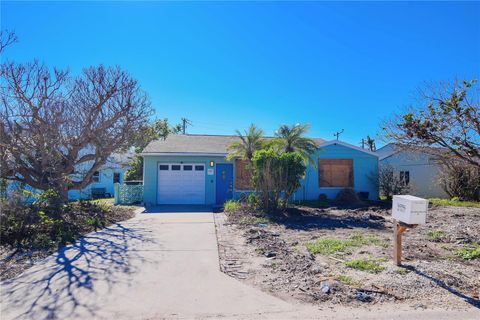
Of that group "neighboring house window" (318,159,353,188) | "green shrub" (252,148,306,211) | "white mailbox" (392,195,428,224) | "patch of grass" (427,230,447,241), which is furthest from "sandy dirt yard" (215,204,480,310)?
"neighboring house window" (318,159,353,188)

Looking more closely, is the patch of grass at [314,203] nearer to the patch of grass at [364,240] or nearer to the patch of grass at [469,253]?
the patch of grass at [364,240]

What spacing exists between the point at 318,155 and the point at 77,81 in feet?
38.9

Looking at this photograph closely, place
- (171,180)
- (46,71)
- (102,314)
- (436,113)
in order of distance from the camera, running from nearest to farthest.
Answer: (102,314) < (436,113) < (46,71) < (171,180)

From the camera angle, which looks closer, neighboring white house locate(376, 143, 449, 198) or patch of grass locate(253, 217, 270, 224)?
patch of grass locate(253, 217, 270, 224)

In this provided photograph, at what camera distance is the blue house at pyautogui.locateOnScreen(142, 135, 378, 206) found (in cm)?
1540

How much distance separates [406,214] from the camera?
501 centimetres

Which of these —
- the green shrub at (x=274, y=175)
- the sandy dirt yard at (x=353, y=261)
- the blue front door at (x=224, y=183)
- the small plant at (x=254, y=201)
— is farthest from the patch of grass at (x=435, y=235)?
the blue front door at (x=224, y=183)

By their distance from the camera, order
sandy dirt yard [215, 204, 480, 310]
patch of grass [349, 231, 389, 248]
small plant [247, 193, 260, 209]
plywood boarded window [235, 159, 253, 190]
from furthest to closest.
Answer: plywood boarded window [235, 159, 253, 190] → small plant [247, 193, 260, 209] → patch of grass [349, 231, 389, 248] → sandy dirt yard [215, 204, 480, 310]

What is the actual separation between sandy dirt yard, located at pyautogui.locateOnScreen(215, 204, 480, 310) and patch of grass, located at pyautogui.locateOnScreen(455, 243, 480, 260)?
0.06ft

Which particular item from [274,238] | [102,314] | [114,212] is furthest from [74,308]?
[114,212]

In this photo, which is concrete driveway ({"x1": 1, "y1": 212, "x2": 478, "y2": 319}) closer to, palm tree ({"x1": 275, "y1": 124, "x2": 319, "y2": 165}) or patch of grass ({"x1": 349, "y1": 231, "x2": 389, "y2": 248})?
patch of grass ({"x1": 349, "y1": 231, "x2": 389, "y2": 248})

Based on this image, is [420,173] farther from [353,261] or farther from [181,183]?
[353,261]

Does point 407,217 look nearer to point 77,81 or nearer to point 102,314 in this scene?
point 102,314

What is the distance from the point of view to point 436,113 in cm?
584
